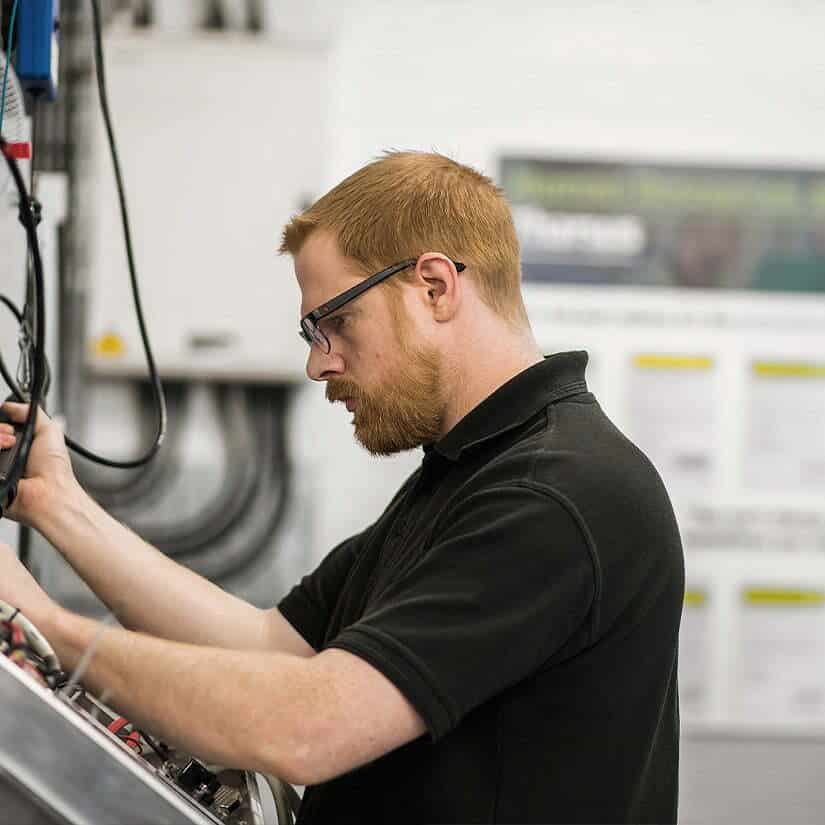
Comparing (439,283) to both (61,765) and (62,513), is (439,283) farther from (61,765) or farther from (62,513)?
(61,765)

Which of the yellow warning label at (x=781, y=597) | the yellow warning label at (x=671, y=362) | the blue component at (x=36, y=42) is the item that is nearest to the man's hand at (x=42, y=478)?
the blue component at (x=36, y=42)

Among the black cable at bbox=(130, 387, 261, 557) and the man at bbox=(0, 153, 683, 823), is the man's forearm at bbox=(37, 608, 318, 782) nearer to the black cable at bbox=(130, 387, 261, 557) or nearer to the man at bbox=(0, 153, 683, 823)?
the man at bbox=(0, 153, 683, 823)

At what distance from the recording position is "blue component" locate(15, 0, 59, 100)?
118 cm

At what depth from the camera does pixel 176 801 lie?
2.54ft

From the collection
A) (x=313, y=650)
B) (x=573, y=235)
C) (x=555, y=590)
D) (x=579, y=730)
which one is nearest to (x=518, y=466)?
(x=555, y=590)

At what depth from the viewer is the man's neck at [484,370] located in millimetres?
1096

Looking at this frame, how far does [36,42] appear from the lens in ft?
3.94

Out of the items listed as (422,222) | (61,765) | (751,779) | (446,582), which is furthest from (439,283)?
(751,779)

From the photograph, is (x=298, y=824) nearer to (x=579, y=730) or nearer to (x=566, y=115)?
(x=579, y=730)

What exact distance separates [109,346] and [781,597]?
172 centimetres

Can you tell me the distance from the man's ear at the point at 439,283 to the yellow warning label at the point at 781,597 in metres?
1.80

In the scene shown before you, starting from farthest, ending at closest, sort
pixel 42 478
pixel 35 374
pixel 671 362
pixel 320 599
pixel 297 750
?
pixel 671 362 < pixel 320 599 < pixel 42 478 < pixel 35 374 < pixel 297 750

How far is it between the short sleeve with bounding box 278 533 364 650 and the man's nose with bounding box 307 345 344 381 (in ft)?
0.87

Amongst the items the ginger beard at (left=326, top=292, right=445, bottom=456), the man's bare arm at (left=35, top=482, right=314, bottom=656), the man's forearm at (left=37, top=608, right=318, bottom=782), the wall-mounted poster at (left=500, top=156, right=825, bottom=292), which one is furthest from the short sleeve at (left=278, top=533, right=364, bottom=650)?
the wall-mounted poster at (left=500, top=156, right=825, bottom=292)
